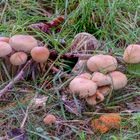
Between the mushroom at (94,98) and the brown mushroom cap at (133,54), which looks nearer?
the mushroom at (94,98)

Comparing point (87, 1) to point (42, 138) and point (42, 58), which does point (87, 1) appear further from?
point (42, 138)

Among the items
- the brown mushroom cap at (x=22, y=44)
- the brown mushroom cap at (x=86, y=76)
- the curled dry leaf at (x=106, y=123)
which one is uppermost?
the brown mushroom cap at (x=22, y=44)

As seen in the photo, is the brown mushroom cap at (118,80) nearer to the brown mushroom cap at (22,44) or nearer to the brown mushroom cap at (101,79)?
the brown mushroom cap at (101,79)

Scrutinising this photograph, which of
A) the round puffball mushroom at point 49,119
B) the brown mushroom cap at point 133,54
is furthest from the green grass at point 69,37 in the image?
the brown mushroom cap at point 133,54

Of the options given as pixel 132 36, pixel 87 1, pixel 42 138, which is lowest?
pixel 42 138

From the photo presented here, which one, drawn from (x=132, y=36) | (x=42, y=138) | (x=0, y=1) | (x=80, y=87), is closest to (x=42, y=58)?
(x=80, y=87)

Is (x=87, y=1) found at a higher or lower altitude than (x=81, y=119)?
higher

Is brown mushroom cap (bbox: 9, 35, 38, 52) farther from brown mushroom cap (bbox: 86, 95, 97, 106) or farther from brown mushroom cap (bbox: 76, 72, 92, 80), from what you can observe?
brown mushroom cap (bbox: 86, 95, 97, 106)
